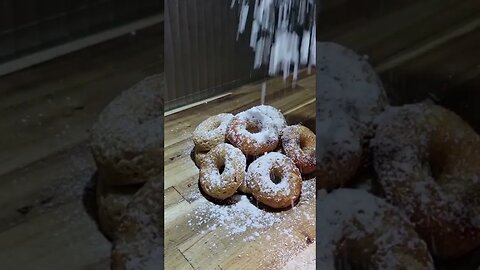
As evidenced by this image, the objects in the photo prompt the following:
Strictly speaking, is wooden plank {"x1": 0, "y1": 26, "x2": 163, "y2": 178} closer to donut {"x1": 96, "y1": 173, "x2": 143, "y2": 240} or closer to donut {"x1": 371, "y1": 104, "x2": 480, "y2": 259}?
donut {"x1": 96, "y1": 173, "x2": 143, "y2": 240}

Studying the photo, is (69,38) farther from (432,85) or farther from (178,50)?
(432,85)

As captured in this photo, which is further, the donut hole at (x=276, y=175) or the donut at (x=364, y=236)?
the donut hole at (x=276, y=175)

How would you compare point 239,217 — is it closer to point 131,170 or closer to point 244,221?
point 244,221

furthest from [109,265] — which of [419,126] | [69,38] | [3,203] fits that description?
[419,126]

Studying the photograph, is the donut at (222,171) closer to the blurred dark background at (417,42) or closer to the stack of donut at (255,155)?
the stack of donut at (255,155)

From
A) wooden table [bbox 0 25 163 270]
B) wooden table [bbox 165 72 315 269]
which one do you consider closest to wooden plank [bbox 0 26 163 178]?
wooden table [bbox 0 25 163 270]

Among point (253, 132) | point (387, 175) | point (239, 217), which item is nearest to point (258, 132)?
point (253, 132)

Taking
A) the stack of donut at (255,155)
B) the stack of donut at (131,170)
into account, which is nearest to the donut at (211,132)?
the stack of donut at (255,155)

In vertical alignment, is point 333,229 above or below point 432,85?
below
